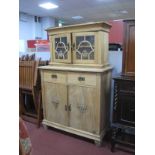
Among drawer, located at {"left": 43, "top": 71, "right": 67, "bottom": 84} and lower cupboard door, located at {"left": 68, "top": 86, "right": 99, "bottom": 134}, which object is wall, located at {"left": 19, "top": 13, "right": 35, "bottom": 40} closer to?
drawer, located at {"left": 43, "top": 71, "right": 67, "bottom": 84}

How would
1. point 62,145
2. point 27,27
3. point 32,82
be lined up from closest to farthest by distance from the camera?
point 62,145 → point 32,82 → point 27,27

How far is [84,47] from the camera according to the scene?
257cm

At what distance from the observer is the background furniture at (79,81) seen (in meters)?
2.42

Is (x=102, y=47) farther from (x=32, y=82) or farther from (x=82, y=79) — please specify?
(x=32, y=82)

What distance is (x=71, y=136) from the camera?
9.02 ft

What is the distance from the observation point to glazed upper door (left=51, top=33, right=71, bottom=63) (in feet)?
8.86

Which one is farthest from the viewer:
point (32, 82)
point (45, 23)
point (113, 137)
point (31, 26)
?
point (45, 23)

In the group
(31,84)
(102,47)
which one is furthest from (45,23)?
(102,47)

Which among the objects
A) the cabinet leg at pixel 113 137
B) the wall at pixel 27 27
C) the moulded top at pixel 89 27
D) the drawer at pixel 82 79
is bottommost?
the cabinet leg at pixel 113 137

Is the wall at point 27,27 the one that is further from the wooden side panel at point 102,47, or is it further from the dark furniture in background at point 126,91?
the dark furniture in background at point 126,91

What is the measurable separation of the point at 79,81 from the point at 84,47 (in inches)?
17.8

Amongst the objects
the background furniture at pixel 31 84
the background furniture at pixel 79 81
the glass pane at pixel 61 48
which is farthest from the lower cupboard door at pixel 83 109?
the background furniture at pixel 31 84
